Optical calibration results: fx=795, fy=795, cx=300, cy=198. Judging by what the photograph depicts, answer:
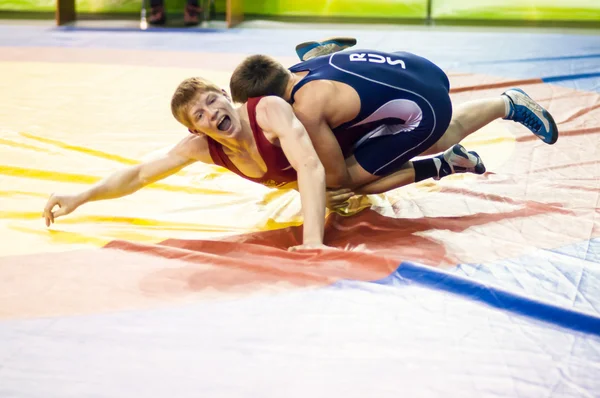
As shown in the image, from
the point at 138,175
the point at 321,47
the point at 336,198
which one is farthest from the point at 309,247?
the point at 321,47

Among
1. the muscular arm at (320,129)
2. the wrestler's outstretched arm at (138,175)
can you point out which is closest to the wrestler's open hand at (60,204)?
the wrestler's outstretched arm at (138,175)

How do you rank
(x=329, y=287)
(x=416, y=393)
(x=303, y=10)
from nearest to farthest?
(x=416, y=393) < (x=329, y=287) < (x=303, y=10)

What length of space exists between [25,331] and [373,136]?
1.37 metres

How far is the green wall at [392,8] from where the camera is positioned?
726cm

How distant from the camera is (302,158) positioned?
2.34m

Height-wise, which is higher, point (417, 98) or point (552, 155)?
point (417, 98)

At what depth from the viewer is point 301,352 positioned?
173 centimetres

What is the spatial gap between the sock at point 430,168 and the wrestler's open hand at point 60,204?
45.7 inches

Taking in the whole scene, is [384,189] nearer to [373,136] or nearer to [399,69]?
[373,136]

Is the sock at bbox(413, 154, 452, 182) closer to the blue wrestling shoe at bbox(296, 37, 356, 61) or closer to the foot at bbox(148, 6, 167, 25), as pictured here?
the blue wrestling shoe at bbox(296, 37, 356, 61)

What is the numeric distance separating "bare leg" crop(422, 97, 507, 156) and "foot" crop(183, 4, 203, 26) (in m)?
5.08

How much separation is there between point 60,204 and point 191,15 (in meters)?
5.38

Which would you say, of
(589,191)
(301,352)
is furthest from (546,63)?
(301,352)

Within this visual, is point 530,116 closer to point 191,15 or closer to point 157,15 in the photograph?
point 191,15
